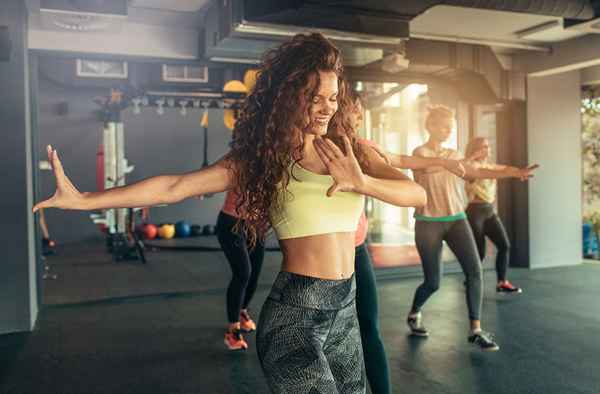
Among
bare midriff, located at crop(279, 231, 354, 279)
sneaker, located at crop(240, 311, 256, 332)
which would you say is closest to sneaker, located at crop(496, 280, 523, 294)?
sneaker, located at crop(240, 311, 256, 332)

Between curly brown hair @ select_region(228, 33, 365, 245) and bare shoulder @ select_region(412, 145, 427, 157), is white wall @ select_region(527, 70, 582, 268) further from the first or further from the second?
curly brown hair @ select_region(228, 33, 365, 245)

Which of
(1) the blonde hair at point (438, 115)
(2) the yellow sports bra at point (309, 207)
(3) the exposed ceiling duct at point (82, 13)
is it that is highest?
(3) the exposed ceiling duct at point (82, 13)

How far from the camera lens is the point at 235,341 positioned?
3865 millimetres

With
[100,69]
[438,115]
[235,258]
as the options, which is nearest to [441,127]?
[438,115]

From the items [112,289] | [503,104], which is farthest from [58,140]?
[503,104]

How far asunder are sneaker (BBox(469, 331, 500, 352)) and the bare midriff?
8.32 ft

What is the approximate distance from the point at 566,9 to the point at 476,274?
1.95 metres

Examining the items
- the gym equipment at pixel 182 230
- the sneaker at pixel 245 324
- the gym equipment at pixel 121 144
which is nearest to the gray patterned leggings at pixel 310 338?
the sneaker at pixel 245 324

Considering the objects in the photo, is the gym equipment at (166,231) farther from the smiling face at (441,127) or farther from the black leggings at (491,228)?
the smiling face at (441,127)

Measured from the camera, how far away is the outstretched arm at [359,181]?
142cm

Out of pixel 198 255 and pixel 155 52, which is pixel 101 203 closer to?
pixel 155 52

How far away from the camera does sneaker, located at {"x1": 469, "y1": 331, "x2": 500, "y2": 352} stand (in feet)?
12.4

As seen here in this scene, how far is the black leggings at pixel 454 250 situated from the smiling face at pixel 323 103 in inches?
92.3

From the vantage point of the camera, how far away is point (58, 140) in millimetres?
10172
